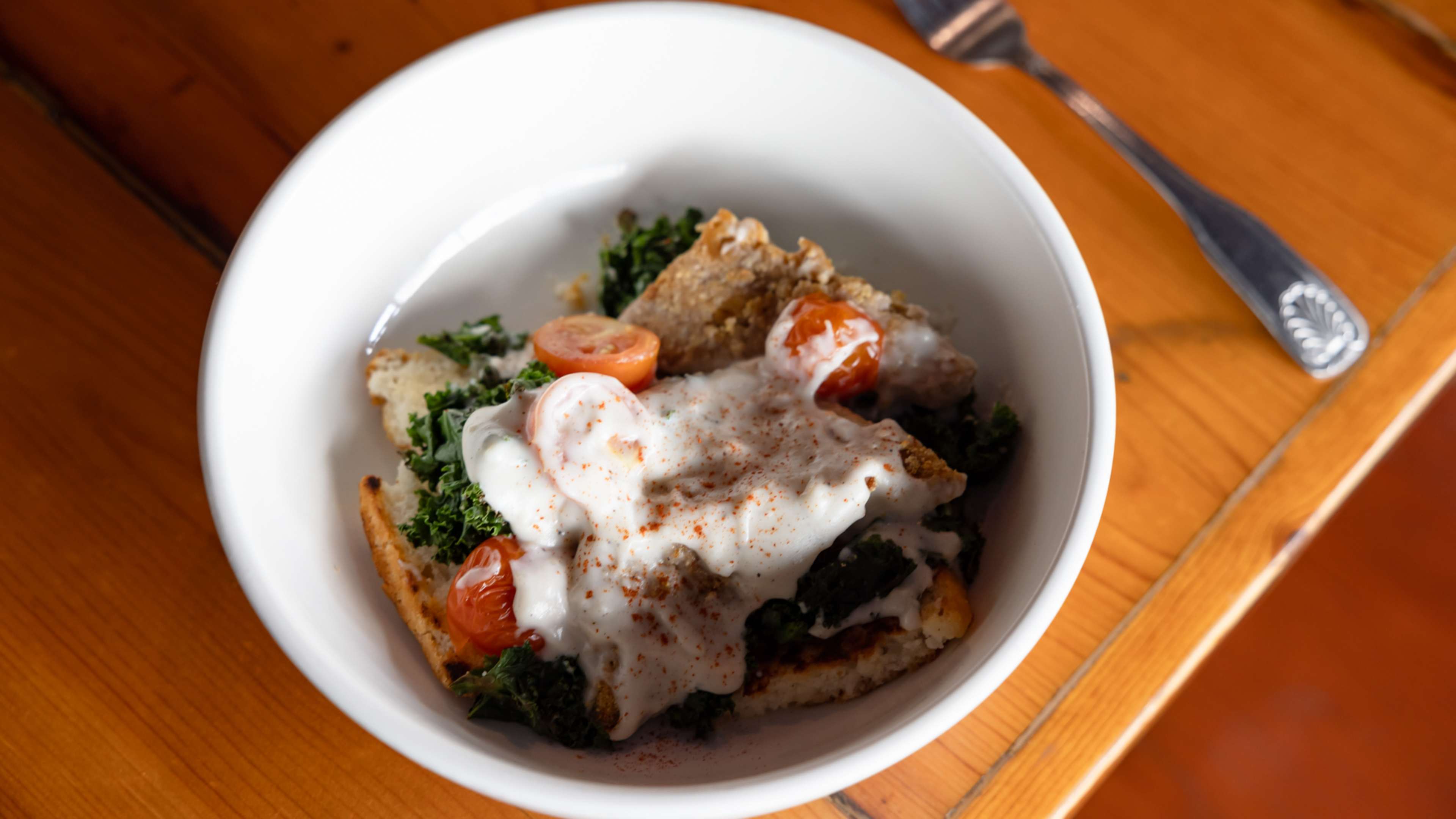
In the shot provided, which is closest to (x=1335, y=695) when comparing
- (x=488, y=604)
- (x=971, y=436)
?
(x=971, y=436)

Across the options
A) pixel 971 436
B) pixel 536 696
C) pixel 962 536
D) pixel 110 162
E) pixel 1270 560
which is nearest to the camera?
pixel 536 696

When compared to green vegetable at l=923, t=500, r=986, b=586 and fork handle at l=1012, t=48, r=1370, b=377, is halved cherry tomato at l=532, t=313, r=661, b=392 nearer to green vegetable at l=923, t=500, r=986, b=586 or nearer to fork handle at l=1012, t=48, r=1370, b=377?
green vegetable at l=923, t=500, r=986, b=586

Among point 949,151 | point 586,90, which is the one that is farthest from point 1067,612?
point 586,90

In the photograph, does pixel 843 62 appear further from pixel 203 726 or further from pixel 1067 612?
pixel 203 726

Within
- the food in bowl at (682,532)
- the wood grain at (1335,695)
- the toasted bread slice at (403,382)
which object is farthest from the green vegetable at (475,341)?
the wood grain at (1335,695)

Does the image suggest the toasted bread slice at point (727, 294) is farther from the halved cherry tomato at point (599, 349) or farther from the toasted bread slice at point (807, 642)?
the toasted bread slice at point (807, 642)

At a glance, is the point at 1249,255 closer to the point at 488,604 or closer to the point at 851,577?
the point at 851,577
